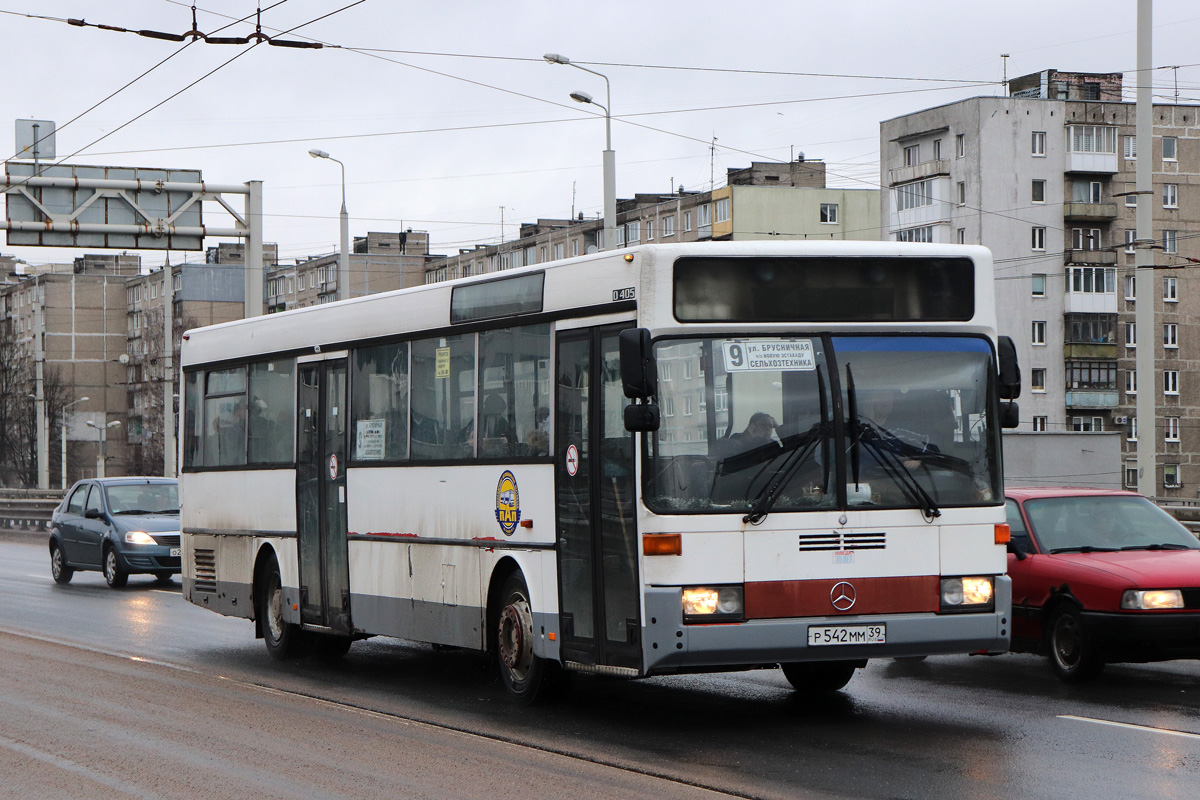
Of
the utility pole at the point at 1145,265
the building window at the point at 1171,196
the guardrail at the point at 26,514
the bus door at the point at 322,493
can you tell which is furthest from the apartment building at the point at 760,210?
the bus door at the point at 322,493

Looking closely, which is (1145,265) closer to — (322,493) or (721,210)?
(322,493)

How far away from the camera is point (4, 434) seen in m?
106

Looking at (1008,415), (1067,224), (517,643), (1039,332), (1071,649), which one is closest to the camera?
(1008,415)

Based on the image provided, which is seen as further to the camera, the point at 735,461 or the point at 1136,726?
the point at 1136,726

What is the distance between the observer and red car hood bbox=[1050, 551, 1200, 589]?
11.4 metres

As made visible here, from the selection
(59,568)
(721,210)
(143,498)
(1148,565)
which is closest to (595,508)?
(1148,565)

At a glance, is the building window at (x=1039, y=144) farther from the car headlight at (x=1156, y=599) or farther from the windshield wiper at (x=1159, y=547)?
the car headlight at (x=1156, y=599)

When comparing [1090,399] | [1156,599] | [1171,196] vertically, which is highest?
[1171,196]

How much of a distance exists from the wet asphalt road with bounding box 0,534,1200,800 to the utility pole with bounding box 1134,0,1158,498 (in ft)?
29.5

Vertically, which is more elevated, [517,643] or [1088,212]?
[1088,212]

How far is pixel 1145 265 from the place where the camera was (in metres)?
21.9

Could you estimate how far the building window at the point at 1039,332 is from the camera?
8631cm

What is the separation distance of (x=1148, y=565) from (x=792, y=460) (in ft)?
12.1

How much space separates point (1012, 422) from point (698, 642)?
223 centimetres
